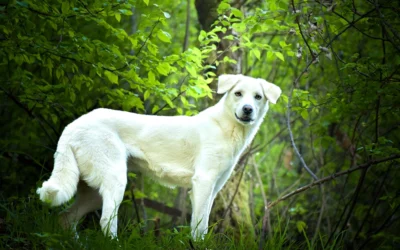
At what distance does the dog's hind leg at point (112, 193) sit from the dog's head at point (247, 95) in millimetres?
1246

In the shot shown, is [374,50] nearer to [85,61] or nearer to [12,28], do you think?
[85,61]

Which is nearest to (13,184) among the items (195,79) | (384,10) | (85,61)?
(85,61)

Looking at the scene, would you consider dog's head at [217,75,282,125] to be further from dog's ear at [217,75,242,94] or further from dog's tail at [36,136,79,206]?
dog's tail at [36,136,79,206]

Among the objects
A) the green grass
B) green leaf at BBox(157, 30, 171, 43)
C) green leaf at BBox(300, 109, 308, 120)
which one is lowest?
the green grass

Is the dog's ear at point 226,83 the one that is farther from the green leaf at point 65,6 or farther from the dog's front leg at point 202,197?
the green leaf at point 65,6

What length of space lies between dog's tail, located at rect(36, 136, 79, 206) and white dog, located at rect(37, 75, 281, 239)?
11 mm

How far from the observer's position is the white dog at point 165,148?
427 centimetres

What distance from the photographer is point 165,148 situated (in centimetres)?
464

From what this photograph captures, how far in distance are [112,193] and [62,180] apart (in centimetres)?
46

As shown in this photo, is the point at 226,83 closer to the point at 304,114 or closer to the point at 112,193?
the point at 304,114

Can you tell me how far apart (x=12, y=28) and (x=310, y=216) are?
665 cm

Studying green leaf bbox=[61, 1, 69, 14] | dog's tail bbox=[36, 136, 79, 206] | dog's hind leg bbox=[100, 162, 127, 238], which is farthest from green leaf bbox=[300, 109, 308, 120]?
green leaf bbox=[61, 1, 69, 14]

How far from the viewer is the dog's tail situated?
3.83m

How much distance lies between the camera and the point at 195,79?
5.35 m
